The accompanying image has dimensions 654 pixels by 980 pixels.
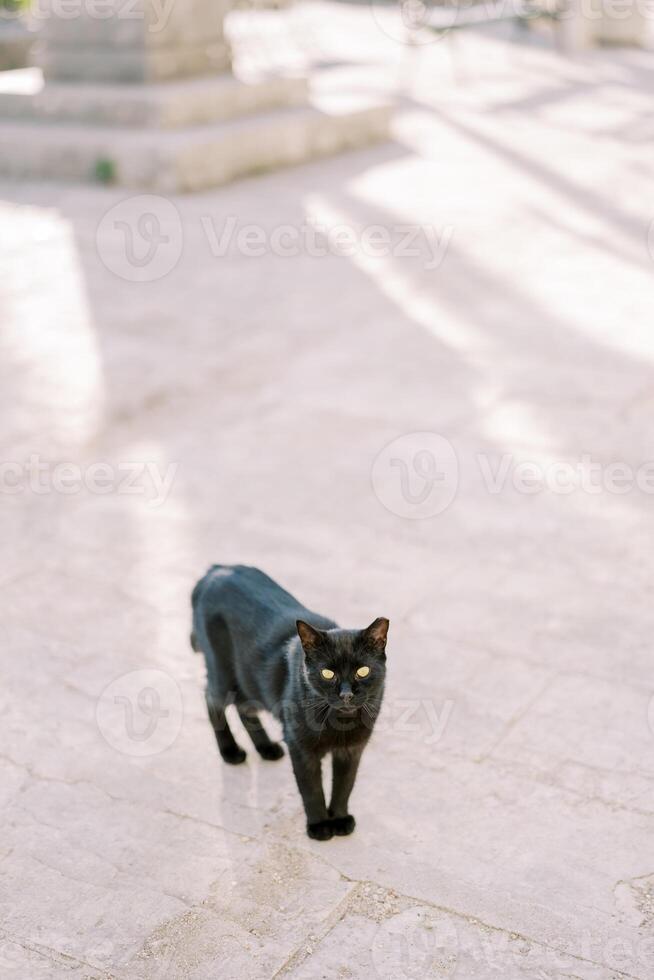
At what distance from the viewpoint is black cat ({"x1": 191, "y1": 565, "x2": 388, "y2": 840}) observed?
341 centimetres

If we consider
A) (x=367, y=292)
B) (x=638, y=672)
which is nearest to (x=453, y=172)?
(x=367, y=292)

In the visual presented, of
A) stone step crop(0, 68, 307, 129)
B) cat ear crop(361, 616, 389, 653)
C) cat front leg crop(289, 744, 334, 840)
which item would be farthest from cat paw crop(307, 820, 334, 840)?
stone step crop(0, 68, 307, 129)

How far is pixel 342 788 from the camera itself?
11.8 feet

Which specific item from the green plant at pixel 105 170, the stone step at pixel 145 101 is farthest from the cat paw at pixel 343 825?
the stone step at pixel 145 101

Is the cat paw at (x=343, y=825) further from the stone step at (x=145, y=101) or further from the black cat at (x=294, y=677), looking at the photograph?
the stone step at (x=145, y=101)

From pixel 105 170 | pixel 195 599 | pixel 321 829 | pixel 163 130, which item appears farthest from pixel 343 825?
pixel 163 130

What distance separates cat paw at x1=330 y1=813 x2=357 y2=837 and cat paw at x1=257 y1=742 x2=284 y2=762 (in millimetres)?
441

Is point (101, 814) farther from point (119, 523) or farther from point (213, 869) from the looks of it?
point (119, 523)

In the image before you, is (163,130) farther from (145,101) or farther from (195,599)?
(195,599)

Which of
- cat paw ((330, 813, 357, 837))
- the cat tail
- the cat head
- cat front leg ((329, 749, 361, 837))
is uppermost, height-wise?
the cat head

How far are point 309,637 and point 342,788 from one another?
1.62 feet

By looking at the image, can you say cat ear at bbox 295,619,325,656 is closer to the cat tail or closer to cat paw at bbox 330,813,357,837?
cat paw at bbox 330,813,357,837

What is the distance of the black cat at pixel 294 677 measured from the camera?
11.2 feet

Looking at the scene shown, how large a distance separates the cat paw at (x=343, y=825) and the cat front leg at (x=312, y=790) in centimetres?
1
